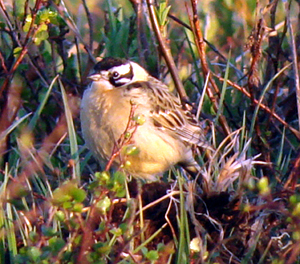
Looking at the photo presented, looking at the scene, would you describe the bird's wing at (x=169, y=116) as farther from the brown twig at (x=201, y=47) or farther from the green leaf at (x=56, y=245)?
the green leaf at (x=56, y=245)

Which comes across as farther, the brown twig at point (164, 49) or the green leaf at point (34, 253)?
the brown twig at point (164, 49)

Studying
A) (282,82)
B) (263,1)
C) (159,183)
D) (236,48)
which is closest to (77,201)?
(159,183)

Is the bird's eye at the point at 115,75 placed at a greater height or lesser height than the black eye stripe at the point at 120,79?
greater

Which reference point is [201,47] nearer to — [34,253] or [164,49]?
[164,49]

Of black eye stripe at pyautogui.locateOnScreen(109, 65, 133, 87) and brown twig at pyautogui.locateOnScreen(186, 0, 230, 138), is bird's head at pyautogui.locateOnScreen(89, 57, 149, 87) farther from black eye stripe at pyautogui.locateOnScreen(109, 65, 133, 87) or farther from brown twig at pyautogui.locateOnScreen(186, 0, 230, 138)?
brown twig at pyautogui.locateOnScreen(186, 0, 230, 138)

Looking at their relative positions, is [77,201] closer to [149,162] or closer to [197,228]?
[197,228]

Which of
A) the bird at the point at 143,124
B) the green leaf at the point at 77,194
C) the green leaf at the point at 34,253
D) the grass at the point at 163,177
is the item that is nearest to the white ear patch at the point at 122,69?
the bird at the point at 143,124

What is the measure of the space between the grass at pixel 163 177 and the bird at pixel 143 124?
0.12m

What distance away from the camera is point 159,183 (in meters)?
3.99

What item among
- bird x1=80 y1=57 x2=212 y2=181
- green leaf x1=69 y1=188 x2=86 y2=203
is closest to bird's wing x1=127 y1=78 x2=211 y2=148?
bird x1=80 y1=57 x2=212 y2=181

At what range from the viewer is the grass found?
2.79m

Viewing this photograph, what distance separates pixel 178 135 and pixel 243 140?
0.40 meters

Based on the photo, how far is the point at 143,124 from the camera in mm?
4406

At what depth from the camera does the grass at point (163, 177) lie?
279 cm
